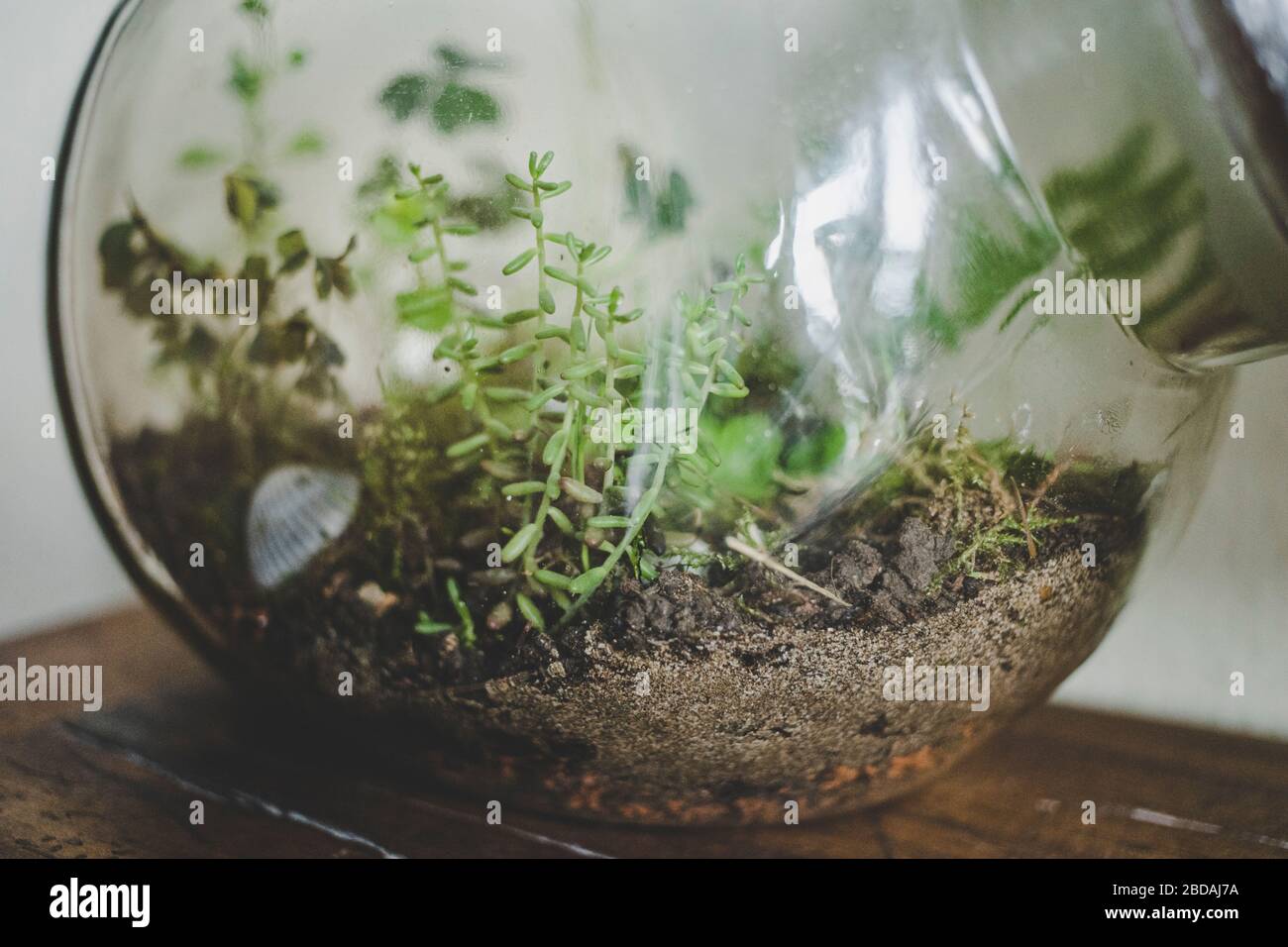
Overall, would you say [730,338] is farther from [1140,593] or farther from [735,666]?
[1140,593]

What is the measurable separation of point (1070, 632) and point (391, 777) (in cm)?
38

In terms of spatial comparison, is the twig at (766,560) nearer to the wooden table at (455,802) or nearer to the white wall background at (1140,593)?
the wooden table at (455,802)

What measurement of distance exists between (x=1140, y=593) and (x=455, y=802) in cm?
48

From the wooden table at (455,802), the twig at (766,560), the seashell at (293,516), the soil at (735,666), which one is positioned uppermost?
the seashell at (293,516)

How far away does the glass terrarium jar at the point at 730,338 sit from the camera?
44 centimetres

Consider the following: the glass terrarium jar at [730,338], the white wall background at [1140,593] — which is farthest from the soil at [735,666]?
the white wall background at [1140,593]

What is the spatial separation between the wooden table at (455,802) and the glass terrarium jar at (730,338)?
7cm

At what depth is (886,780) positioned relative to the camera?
53cm

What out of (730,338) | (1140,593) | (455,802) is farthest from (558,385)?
(1140,593)

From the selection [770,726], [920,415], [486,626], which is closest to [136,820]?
[486,626]

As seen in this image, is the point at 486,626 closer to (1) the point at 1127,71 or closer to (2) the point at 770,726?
(2) the point at 770,726

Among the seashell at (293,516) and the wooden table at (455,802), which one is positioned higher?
the seashell at (293,516)

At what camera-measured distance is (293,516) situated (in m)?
0.51
